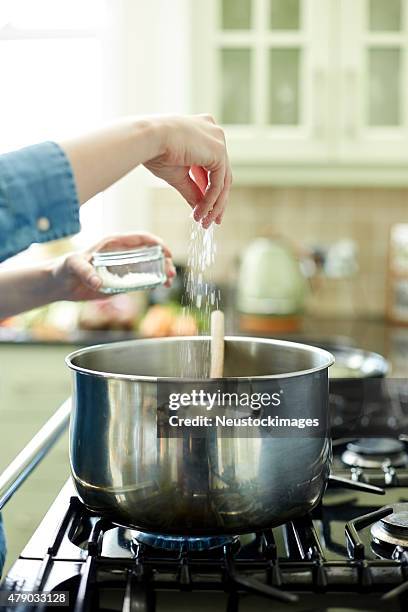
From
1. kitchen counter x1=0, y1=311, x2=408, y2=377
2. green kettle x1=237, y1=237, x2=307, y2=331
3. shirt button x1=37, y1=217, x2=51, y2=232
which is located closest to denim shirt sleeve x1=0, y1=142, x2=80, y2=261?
shirt button x1=37, y1=217, x2=51, y2=232

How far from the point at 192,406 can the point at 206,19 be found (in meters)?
2.14

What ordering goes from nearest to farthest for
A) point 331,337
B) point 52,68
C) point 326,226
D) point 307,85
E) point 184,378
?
point 184,378 < point 331,337 < point 307,85 < point 326,226 < point 52,68

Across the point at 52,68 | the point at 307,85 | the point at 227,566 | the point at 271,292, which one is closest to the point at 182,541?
the point at 227,566

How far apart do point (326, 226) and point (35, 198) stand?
94.7 inches

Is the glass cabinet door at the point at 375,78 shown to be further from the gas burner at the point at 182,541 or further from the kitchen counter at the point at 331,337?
the gas burner at the point at 182,541

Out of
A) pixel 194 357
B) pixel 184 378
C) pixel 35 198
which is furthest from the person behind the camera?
pixel 194 357

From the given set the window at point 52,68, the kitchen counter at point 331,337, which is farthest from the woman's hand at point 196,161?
the window at point 52,68

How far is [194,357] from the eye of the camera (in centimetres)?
92

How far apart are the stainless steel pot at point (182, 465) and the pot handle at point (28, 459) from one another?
0.29ft

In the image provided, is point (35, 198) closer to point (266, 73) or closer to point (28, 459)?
point (28, 459)

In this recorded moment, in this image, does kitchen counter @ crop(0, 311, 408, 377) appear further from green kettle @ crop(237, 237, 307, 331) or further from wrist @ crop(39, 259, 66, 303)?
wrist @ crop(39, 259, 66, 303)

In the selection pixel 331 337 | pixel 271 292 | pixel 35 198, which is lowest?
pixel 331 337

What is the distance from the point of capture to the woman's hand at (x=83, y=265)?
3.39 feet

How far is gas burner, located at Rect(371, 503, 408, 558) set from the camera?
0.74 meters
